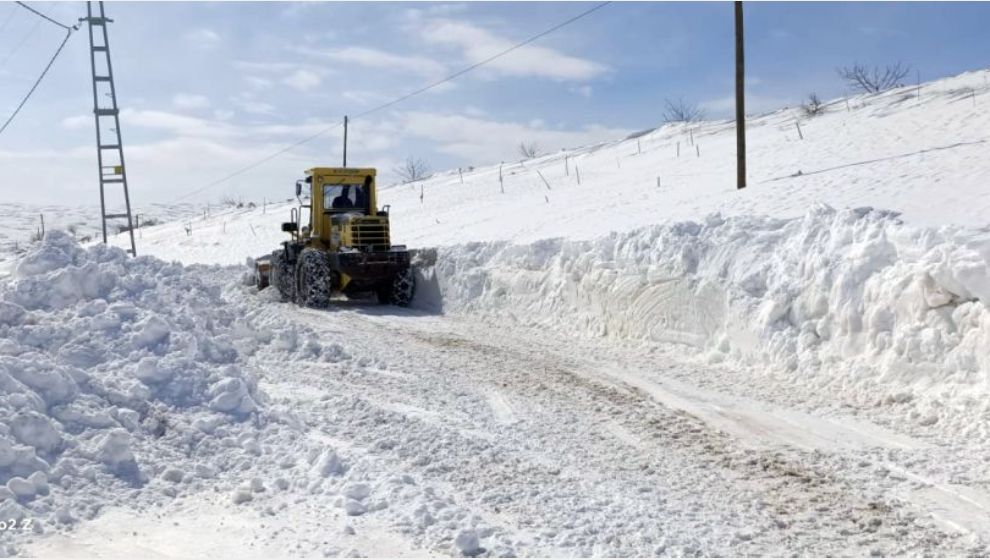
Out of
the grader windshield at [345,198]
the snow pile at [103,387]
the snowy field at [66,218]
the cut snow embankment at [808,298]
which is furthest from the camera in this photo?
the snowy field at [66,218]

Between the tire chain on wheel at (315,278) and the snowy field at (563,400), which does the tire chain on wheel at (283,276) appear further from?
the snowy field at (563,400)

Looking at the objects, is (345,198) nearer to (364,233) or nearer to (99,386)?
(364,233)

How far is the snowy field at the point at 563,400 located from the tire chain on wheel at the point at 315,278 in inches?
31.1

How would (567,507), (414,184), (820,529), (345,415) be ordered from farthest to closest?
(414,184)
(345,415)
(567,507)
(820,529)

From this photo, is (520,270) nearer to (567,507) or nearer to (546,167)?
(567,507)

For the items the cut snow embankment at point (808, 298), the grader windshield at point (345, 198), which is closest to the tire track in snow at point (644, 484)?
the cut snow embankment at point (808, 298)

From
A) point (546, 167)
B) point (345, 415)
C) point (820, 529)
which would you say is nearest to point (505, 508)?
point (820, 529)

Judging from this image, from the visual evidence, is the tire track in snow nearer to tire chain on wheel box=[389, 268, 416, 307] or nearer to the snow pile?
the snow pile

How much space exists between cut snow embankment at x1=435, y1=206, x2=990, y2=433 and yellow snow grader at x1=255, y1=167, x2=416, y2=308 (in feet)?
9.39

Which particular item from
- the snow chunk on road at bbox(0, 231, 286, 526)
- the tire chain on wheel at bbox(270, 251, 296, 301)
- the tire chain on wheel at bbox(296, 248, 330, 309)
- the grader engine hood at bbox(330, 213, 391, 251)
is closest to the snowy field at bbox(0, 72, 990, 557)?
the snow chunk on road at bbox(0, 231, 286, 526)

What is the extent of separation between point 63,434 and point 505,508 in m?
3.05

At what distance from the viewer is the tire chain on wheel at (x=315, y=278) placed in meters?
16.0

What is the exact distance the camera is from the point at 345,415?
7.27m

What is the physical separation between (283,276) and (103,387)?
11.6m
